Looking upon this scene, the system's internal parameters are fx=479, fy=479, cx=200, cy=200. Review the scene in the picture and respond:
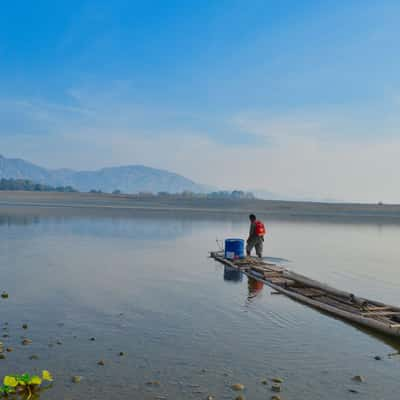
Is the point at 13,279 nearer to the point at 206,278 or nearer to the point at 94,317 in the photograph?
the point at 94,317

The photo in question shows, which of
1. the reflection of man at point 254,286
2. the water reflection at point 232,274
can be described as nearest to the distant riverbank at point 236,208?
the water reflection at point 232,274

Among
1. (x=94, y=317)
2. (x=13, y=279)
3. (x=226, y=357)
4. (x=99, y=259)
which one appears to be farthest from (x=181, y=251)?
(x=226, y=357)

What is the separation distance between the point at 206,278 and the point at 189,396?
28.1 ft

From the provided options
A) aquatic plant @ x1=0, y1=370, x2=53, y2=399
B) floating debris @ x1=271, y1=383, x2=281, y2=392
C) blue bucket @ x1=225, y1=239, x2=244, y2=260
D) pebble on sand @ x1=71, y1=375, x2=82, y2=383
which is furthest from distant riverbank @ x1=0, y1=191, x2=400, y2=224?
floating debris @ x1=271, y1=383, x2=281, y2=392

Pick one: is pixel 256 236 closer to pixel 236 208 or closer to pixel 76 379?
pixel 76 379

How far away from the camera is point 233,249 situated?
18594mm

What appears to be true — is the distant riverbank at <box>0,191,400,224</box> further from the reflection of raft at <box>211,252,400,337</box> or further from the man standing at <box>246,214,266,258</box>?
the reflection of raft at <box>211,252,400,337</box>

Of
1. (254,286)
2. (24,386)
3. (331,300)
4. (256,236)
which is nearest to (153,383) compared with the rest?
(24,386)

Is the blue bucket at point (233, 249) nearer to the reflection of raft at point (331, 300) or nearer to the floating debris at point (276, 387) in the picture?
the reflection of raft at point (331, 300)

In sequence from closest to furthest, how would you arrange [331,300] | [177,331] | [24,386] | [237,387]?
1. [24,386]
2. [237,387]
3. [177,331]
4. [331,300]

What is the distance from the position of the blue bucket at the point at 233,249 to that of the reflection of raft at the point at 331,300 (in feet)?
5.03

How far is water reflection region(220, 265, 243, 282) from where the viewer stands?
49.3 ft

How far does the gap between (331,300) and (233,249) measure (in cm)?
697

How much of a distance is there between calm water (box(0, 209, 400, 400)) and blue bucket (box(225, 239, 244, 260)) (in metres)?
1.13
